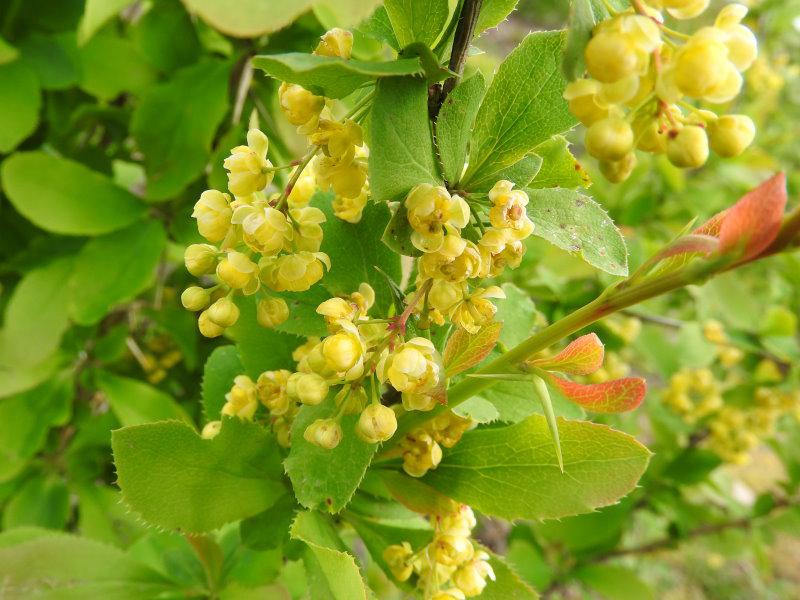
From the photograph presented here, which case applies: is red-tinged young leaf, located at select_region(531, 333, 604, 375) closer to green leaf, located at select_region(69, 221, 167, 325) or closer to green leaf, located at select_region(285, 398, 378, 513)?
green leaf, located at select_region(285, 398, 378, 513)

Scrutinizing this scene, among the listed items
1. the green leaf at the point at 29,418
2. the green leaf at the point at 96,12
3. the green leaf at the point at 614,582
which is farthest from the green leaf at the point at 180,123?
the green leaf at the point at 614,582

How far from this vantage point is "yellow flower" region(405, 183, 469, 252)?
0.44m

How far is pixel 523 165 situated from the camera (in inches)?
19.7

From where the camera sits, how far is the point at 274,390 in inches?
22.9

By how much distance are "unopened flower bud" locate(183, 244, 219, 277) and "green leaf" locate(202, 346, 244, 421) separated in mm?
175

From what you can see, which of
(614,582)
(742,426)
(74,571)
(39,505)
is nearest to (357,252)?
(74,571)

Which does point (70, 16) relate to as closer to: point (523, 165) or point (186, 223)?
point (186, 223)

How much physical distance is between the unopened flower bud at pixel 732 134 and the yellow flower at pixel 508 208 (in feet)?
0.40

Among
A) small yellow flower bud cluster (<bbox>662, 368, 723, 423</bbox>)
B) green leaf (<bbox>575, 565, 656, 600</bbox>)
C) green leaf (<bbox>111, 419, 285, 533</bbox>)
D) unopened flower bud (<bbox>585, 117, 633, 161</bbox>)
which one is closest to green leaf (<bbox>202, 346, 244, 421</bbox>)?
green leaf (<bbox>111, 419, 285, 533</bbox>)

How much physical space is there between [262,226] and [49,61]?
806 mm

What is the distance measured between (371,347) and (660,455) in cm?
135

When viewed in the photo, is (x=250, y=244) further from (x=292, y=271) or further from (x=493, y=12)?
(x=493, y=12)

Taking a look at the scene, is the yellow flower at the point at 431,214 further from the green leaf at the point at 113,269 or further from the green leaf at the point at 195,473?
the green leaf at the point at 113,269

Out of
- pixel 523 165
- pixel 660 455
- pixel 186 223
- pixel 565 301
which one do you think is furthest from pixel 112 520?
pixel 660 455
